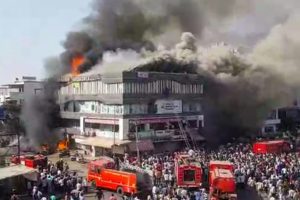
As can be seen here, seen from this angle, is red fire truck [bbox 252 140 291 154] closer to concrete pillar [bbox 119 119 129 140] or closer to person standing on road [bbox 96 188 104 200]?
concrete pillar [bbox 119 119 129 140]

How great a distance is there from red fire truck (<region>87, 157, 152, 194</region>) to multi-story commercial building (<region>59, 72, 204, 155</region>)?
12835 mm

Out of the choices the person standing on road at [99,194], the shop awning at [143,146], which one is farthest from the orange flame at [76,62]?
the person standing on road at [99,194]

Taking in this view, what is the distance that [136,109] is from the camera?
46656 mm

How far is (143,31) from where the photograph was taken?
66.3 metres

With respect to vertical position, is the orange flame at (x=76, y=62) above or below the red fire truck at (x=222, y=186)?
above

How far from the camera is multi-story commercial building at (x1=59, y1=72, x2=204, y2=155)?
1807 inches

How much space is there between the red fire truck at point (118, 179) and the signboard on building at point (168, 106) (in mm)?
17059

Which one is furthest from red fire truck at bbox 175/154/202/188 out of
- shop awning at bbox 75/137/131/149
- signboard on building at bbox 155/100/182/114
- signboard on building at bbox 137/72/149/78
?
signboard on building at bbox 155/100/182/114

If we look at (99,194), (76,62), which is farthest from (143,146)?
(76,62)

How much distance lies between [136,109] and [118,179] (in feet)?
58.9

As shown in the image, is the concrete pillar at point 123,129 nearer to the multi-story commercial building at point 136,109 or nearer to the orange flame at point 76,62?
the multi-story commercial building at point 136,109

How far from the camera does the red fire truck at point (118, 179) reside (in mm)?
28312

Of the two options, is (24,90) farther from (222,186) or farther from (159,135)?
(222,186)

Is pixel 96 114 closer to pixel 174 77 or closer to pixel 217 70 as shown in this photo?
pixel 174 77
